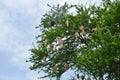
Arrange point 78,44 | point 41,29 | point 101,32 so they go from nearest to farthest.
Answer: point 101,32 < point 78,44 < point 41,29

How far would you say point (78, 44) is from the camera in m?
40.4

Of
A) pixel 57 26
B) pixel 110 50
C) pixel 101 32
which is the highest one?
pixel 57 26

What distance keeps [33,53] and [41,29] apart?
4021 mm

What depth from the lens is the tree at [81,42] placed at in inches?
1060

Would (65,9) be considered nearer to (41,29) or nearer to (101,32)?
(41,29)

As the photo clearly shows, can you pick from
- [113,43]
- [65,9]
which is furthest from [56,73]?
[113,43]

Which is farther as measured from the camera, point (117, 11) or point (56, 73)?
point (56, 73)

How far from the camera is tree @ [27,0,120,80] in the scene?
88.3 ft

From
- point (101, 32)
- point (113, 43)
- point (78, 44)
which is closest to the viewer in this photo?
point (113, 43)

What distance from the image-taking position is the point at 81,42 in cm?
4012

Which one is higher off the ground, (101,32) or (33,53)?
(33,53)

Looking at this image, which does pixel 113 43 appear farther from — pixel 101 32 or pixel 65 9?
pixel 65 9

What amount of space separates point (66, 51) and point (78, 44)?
58.2 inches

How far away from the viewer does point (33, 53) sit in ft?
135
